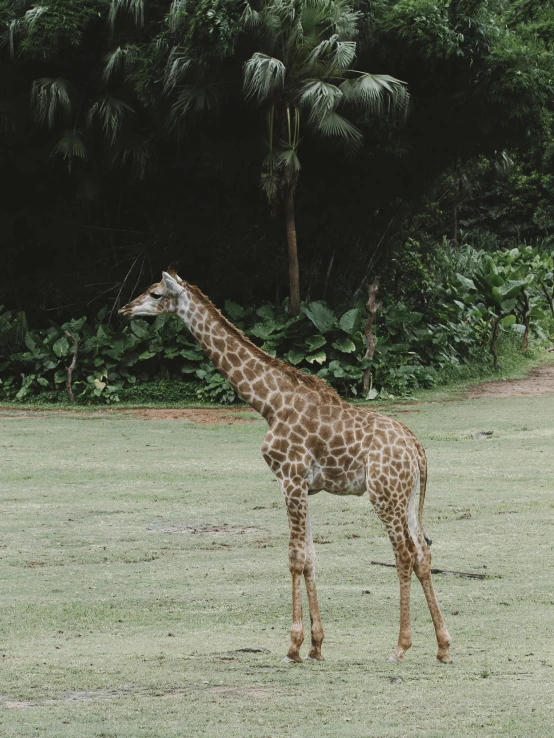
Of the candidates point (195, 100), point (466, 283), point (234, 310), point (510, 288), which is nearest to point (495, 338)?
point (510, 288)

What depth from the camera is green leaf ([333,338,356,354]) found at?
21109 mm

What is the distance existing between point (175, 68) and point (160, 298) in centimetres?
1336

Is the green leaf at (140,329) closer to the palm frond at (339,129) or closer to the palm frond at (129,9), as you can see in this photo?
the palm frond at (339,129)

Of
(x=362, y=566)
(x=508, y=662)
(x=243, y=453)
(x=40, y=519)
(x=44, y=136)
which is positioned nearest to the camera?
(x=508, y=662)

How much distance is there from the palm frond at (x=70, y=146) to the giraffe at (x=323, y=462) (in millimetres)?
14660

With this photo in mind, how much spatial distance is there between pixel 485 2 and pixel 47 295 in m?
10.5

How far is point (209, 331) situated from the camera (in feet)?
24.3

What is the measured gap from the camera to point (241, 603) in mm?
8195

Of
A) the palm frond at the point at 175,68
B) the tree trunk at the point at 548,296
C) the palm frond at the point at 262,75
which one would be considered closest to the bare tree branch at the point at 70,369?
the palm frond at the point at 175,68

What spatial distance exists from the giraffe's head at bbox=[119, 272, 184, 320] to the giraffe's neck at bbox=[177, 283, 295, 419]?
2.0 inches

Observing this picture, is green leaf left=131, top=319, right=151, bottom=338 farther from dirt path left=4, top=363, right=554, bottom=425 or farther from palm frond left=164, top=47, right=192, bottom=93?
palm frond left=164, top=47, right=192, bottom=93

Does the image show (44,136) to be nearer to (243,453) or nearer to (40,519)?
(243,453)

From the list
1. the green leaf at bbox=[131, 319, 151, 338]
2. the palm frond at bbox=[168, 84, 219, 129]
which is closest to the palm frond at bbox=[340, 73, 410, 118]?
the palm frond at bbox=[168, 84, 219, 129]

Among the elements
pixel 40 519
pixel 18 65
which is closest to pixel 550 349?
pixel 18 65
